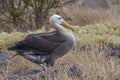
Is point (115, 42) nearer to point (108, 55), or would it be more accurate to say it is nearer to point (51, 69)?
point (108, 55)

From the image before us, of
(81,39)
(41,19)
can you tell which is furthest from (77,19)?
(81,39)

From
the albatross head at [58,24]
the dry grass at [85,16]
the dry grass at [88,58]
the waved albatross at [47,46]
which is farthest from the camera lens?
the dry grass at [85,16]

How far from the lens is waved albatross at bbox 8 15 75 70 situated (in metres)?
6.60

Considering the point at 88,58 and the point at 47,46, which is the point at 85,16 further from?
the point at 47,46

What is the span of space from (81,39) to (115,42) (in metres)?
0.67

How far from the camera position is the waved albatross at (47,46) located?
6.60m

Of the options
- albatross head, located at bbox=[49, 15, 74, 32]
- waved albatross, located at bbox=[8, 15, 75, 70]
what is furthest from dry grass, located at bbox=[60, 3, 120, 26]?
waved albatross, located at bbox=[8, 15, 75, 70]

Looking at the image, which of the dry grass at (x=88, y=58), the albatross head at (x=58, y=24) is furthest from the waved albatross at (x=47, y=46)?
the dry grass at (x=88, y=58)

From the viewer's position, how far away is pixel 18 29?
13234 mm

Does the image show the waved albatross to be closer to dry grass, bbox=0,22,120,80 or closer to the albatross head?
the albatross head

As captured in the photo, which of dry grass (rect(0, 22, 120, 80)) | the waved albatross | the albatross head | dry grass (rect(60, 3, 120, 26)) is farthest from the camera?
dry grass (rect(60, 3, 120, 26))

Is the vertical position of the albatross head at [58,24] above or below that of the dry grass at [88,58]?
above

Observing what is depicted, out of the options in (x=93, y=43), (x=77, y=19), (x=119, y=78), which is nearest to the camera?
(x=119, y=78)

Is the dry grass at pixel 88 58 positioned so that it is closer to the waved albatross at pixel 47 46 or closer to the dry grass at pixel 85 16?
the waved albatross at pixel 47 46
